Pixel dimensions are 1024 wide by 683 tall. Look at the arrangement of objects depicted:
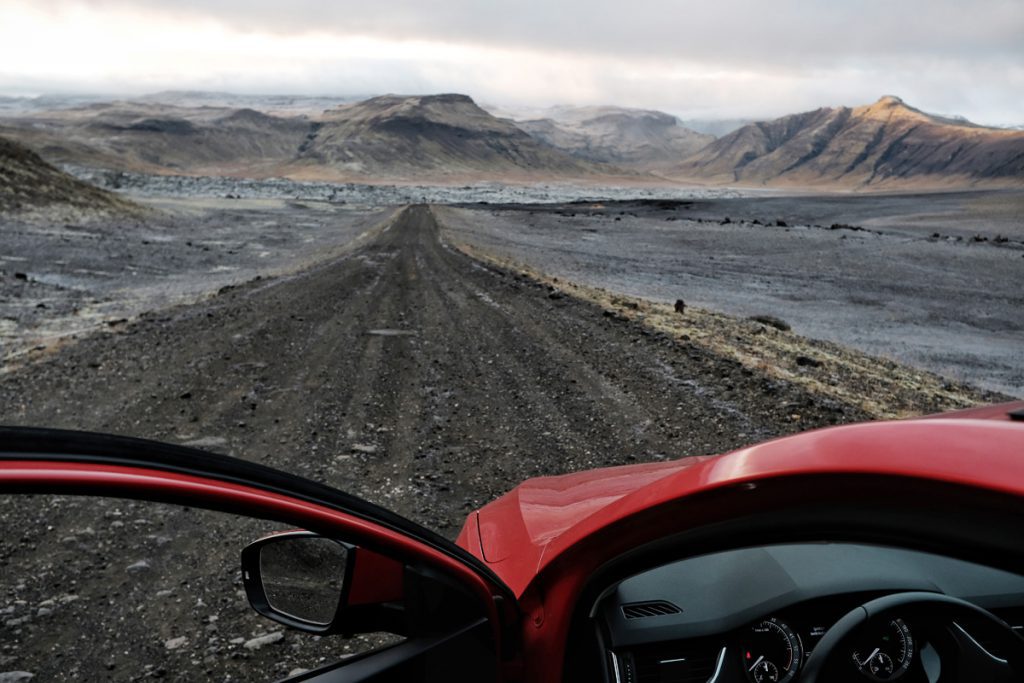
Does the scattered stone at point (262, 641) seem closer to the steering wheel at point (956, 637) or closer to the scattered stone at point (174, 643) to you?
the scattered stone at point (174, 643)

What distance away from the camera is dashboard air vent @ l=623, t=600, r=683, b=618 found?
1695 mm

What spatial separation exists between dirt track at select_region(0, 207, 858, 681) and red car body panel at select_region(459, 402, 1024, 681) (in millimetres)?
944

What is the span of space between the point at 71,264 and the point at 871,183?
662 feet

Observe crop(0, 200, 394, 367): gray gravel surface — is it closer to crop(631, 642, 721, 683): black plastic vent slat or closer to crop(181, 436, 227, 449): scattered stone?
crop(181, 436, 227, 449): scattered stone

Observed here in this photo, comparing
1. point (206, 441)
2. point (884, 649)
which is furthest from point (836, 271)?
point (884, 649)

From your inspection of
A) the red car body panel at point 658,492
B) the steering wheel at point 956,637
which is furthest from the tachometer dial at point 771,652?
the red car body panel at point 658,492

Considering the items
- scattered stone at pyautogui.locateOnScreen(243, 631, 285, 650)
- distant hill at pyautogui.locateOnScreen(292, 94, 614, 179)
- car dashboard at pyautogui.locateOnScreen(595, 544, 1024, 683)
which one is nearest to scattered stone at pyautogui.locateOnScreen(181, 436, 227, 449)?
scattered stone at pyautogui.locateOnScreen(243, 631, 285, 650)

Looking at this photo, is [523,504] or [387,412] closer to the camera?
[523,504]

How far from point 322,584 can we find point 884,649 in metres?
1.19

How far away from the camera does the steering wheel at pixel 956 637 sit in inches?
49.7

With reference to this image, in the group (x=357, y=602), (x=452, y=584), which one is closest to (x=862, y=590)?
(x=452, y=584)

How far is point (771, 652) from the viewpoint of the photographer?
1575 millimetres

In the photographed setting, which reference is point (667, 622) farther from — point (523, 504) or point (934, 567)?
point (523, 504)

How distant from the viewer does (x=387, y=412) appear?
22.0 ft
